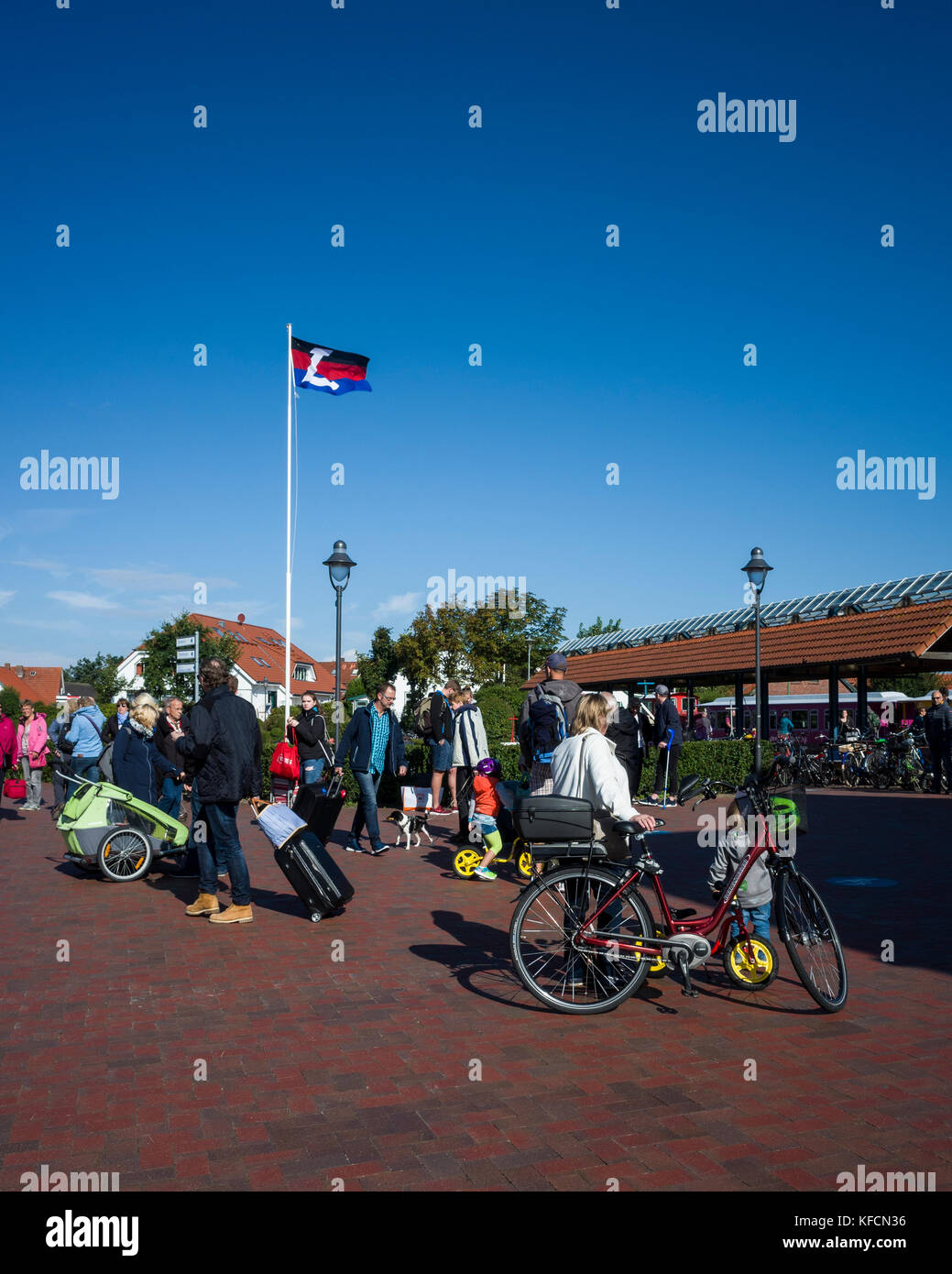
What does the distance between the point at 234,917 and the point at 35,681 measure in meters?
115

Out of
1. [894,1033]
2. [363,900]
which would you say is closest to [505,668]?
[363,900]

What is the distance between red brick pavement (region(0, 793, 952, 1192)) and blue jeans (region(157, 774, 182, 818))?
2671 mm

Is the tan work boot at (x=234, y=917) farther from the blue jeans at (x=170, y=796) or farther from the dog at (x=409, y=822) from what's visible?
the dog at (x=409, y=822)

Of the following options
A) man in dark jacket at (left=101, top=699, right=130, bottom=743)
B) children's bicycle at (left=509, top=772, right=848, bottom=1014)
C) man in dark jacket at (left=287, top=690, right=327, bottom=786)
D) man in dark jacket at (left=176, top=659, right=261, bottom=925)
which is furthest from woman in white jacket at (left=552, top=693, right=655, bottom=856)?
man in dark jacket at (left=101, top=699, right=130, bottom=743)

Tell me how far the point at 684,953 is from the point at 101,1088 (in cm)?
292

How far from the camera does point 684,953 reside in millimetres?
5348

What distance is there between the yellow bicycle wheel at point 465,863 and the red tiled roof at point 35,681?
10237 centimetres

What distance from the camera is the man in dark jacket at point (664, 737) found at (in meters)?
16.1

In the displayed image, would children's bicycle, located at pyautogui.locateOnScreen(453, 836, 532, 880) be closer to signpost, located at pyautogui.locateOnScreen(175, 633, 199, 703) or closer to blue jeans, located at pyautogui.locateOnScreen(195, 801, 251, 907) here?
blue jeans, located at pyautogui.locateOnScreen(195, 801, 251, 907)

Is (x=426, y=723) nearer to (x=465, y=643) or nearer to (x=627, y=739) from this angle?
(x=627, y=739)

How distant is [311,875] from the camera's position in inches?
298

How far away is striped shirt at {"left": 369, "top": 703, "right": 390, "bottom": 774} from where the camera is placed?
11.3 meters

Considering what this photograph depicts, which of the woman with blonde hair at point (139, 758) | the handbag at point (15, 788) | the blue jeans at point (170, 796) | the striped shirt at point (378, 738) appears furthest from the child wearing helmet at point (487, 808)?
the handbag at point (15, 788)
